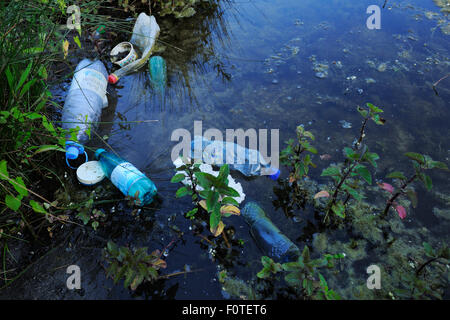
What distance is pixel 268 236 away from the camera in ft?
5.56

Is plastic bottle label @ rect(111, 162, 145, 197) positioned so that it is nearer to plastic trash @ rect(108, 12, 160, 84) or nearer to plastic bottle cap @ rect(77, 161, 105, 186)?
plastic bottle cap @ rect(77, 161, 105, 186)

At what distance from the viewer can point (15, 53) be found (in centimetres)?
167

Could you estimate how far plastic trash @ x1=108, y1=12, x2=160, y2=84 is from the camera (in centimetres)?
288

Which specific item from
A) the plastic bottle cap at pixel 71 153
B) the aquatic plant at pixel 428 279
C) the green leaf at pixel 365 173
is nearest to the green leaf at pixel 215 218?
the green leaf at pixel 365 173

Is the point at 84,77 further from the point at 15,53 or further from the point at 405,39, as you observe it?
the point at 405,39

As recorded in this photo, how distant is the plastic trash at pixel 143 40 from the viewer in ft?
9.46

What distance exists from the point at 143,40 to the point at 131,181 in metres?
1.98

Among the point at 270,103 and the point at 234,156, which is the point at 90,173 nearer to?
the point at 234,156

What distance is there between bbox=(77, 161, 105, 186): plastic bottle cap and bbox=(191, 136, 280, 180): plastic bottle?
0.68m

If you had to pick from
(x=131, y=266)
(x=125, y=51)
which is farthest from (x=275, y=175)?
(x=125, y=51)

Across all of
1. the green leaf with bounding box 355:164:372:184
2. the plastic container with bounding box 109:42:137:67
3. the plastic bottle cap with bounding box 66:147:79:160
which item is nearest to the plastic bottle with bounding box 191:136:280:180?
the green leaf with bounding box 355:164:372:184

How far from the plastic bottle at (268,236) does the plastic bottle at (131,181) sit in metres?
0.64

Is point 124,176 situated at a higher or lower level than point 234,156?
higher
